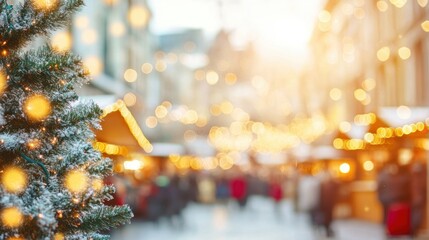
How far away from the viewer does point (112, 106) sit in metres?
11.3

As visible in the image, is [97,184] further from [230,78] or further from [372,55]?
[230,78]

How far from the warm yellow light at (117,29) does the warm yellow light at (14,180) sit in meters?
30.1

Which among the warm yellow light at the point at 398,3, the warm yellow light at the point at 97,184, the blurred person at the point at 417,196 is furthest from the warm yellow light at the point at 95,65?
the warm yellow light at the point at 97,184

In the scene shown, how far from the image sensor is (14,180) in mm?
4496

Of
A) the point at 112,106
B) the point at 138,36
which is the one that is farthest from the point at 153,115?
the point at 112,106

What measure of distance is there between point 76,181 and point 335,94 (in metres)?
39.8

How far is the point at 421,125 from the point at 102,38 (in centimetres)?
1770

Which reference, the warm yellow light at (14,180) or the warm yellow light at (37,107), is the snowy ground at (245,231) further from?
the warm yellow light at (14,180)

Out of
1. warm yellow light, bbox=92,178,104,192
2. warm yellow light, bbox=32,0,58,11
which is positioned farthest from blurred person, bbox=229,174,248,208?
warm yellow light, bbox=32,0,58,11

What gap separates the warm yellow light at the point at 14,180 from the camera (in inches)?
173

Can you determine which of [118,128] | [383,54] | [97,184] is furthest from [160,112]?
[97,184]

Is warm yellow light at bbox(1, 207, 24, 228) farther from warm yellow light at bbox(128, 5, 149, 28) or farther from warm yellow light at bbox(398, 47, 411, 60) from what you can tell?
warm yellow light at bbox(128, 5, 149, 28)

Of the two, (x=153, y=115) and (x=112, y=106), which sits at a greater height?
(x=153, y=115)

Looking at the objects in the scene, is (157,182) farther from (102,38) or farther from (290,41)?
(290,41)
